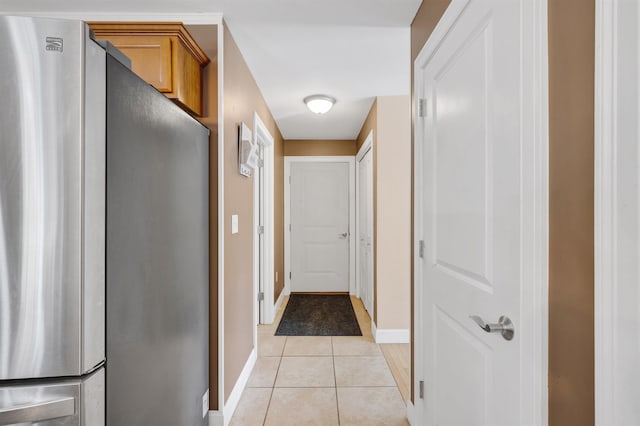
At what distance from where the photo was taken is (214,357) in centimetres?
184

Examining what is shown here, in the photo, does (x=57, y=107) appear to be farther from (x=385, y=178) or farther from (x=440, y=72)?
(x=385, y=178)

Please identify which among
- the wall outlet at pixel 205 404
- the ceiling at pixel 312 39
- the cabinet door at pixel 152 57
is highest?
the ceiling at pixel 312 39

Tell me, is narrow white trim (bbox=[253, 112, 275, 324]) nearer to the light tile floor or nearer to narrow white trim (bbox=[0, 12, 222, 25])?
the light tile floor

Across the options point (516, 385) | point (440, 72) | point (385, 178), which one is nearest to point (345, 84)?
point (385, 178)

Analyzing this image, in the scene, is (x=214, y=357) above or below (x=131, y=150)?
below

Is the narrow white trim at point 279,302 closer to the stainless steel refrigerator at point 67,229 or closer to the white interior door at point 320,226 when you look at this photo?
the white interior door at point 320,226

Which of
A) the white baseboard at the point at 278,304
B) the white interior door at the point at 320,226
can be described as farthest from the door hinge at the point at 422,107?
the white interior door at the point at 320,226

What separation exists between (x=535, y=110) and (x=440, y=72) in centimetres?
74

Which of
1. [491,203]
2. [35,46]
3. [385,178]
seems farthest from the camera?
[385,178]

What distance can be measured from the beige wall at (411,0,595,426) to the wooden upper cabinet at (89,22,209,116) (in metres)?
1.58

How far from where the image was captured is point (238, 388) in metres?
2.15

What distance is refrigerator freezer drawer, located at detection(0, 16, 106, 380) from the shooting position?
2.67 feet

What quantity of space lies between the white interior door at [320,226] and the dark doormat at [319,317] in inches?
10.4
